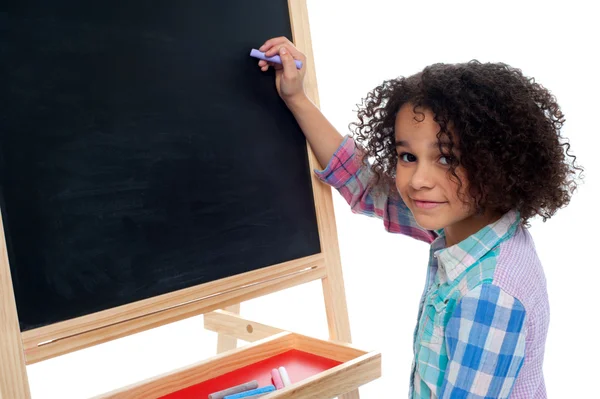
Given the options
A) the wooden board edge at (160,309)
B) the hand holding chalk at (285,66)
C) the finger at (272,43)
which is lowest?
the wooden board edge at (160,309)

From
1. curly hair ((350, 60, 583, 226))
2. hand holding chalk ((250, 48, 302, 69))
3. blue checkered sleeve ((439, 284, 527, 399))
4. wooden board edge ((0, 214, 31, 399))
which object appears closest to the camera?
wooden board edge ((0, 214, 31, 399))

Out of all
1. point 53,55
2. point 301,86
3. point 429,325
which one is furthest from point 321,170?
point 53,55

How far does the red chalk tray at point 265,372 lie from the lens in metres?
1.43

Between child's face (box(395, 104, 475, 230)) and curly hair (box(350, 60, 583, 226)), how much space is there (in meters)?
0.02

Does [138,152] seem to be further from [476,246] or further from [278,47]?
[476,246]

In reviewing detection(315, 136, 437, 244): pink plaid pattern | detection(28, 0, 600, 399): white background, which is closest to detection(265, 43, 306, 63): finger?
detection(315, 136, 437, 244): pink plaid pattern

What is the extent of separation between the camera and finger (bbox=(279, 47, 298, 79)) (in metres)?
1.54

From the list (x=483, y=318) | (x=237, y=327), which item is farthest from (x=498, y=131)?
(x=237, y=327)

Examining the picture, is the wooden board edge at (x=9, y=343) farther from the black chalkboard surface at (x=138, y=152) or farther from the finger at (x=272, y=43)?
the finger at (x=272, y=43)

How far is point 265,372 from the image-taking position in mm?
1516

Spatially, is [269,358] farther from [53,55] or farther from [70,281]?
[53,55]

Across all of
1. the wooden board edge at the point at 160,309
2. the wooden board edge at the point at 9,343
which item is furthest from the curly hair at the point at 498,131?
the wooden board edge at the point at 9,343

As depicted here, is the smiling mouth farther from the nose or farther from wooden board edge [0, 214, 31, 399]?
wooden board edge [0, 214, 31, 399]

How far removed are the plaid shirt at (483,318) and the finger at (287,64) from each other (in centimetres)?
23
